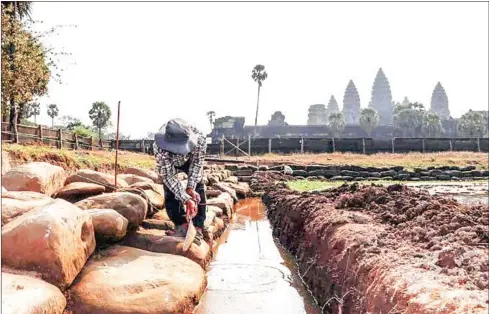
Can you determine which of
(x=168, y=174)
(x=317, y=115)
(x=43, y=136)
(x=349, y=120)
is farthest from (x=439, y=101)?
(x=168, y=174)

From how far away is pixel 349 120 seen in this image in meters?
120

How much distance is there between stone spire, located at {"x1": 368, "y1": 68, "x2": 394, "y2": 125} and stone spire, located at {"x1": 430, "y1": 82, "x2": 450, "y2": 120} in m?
9.66

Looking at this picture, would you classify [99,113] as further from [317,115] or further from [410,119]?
[317,115]

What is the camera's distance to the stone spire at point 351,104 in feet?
392

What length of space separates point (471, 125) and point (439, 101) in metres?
49.3

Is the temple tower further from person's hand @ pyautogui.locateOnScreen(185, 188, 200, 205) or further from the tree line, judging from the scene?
person's hand @ pyautogui.locateOnScreen(185, 188, 200, 205)

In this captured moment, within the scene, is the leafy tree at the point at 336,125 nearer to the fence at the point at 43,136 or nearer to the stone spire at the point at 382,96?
the stone spire at the point at 382,96

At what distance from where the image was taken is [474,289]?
2.41 meters

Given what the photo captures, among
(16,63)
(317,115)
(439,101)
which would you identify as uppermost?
(439,101)

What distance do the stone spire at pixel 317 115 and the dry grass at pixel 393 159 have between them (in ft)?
305

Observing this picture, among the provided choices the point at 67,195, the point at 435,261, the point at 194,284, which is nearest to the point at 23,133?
the point at 67,195

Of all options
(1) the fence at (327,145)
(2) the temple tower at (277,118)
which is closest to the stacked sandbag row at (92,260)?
(1) the fence at (327,145)

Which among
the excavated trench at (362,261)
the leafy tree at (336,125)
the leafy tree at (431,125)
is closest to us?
the excavated trench at (362,261)

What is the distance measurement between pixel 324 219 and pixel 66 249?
9.08 ft
